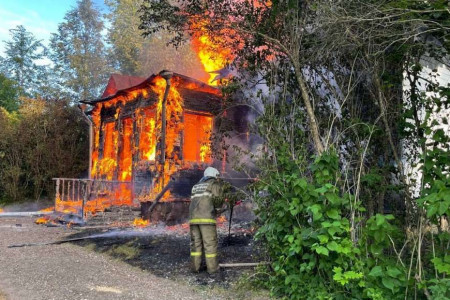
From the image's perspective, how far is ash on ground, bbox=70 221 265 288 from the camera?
5.68m

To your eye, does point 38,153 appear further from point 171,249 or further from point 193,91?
point 171,249

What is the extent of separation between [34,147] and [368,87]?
16.7 metres

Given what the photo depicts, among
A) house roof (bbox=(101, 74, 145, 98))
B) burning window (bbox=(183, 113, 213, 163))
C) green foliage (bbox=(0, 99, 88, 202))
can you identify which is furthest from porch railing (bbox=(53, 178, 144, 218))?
house roof (bbox=(101, 74, 145, 98))

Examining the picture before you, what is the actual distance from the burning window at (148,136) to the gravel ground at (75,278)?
5.88 m

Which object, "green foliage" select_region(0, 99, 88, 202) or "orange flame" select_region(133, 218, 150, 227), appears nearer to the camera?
"orange flame" select_region(133, 218, 150, 227)

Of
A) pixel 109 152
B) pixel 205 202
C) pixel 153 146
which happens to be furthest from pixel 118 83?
pixel 205 202

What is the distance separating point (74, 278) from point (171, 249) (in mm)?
2257

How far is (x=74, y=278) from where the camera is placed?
5.54m

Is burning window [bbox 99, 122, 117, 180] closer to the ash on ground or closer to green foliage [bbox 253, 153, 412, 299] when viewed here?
the ash on ground

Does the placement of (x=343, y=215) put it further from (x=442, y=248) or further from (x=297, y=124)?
(x=297, y=124)

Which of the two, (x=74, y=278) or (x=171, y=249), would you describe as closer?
(x=74, y=278)

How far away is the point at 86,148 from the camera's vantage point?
723 inches

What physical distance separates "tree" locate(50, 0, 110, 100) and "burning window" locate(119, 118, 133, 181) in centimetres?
1976

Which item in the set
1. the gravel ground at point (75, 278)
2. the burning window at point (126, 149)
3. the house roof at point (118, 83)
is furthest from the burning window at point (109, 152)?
the gravel ground at point (75, 278)
